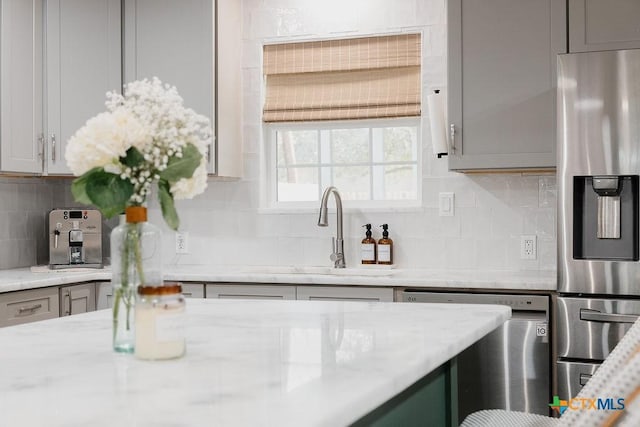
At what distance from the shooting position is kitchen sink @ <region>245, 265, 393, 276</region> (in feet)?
13.2

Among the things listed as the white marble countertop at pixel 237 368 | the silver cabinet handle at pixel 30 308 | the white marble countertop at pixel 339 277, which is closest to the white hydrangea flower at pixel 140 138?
the white marble countertop at pixel 237 368

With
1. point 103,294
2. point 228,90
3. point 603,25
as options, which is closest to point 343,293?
point 103,294

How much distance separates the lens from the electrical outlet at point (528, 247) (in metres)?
3.96

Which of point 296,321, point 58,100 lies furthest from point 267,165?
point 296,321

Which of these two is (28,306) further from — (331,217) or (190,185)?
(190,185)

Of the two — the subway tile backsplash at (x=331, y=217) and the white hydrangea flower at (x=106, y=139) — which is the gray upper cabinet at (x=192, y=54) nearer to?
the subway tile backsplash at (x=331, y=217)

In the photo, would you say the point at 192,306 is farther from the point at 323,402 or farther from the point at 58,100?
the point at 58,100

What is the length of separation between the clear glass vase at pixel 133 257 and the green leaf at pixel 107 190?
4 centimetres

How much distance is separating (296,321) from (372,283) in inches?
65.6

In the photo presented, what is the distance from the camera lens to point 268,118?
175 inches

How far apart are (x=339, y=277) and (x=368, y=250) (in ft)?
1.87

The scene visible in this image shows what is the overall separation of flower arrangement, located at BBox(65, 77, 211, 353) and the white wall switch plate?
2.80 metres

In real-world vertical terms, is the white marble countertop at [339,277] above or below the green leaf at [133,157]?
below

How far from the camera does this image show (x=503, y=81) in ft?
11.8
